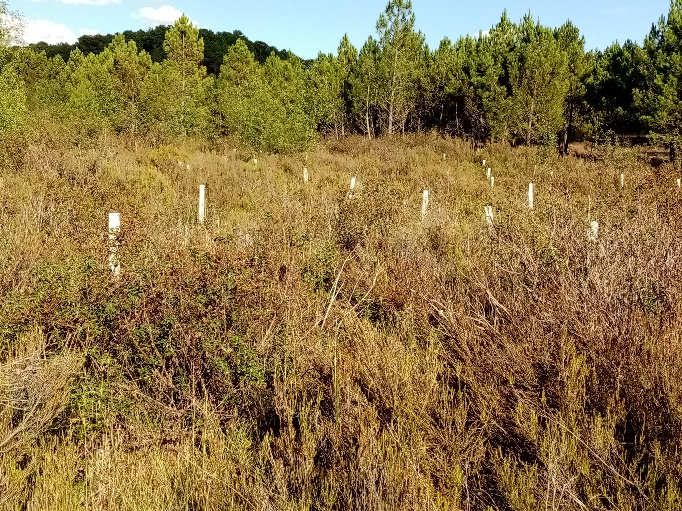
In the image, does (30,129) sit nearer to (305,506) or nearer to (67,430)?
(67,430)

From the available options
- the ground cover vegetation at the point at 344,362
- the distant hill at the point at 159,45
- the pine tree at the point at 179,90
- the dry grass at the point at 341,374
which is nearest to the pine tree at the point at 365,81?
the pine tree at the point at 179,90

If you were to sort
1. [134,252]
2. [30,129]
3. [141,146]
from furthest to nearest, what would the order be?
[141,146] < [30,129] < [134,252]

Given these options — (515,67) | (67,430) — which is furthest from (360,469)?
(515,67)

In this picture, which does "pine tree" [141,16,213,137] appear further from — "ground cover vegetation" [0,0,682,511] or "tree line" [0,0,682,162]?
"ground cover vegetation" [0,0,682,511]

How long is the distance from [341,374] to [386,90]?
27473mm

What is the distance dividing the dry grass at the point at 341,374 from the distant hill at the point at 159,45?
68359mm

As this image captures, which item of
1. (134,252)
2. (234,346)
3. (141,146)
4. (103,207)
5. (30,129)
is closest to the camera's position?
(234,346)

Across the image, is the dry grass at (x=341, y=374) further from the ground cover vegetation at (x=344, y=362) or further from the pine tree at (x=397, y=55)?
the pine tree at (x=397, y=55)

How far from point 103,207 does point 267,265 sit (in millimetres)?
3871

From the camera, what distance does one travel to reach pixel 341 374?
3.11 metres

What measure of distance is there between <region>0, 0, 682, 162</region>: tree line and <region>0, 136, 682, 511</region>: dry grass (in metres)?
9.59

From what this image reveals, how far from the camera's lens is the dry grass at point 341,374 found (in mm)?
2273

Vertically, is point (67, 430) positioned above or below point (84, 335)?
below

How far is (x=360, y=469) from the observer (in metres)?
2.19
